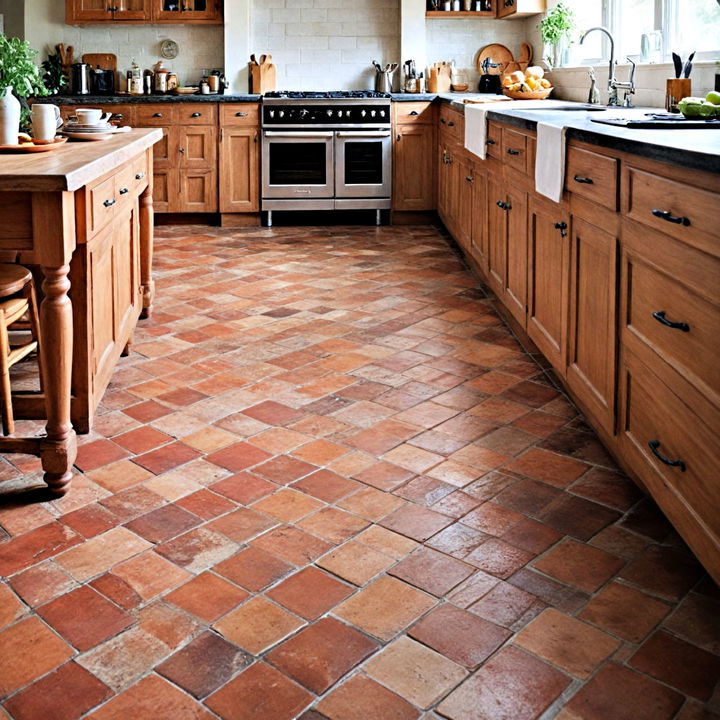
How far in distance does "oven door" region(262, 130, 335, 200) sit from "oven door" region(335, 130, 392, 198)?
0.25 ft

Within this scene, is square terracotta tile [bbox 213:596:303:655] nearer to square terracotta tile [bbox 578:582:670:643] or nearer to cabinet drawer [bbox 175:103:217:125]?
square terracotta tile [bbox 578:582:670:643]

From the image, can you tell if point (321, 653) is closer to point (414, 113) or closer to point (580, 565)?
point (580, 565)

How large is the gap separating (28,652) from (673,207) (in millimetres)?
1739

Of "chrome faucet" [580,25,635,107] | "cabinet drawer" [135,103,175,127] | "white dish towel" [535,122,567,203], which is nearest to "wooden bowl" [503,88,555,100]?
"chrome faucet" [580,25,635,107]

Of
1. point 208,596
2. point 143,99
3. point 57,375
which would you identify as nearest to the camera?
point 208,596

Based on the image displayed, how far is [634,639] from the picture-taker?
1869mm

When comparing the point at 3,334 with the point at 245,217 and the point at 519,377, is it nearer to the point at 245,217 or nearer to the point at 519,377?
the point at 519,377

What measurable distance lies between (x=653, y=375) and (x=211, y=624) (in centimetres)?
125

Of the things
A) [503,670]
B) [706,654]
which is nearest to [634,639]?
[706,654]

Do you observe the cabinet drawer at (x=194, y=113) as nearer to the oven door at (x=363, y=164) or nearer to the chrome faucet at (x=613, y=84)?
the oven door at (x=363, y=164)

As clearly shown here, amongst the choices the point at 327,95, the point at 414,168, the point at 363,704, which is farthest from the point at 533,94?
the point at 363,704

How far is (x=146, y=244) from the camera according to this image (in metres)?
4.33

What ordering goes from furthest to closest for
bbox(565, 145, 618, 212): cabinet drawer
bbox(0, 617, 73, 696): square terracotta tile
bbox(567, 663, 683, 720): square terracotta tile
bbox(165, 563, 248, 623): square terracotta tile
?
bbox(565, 145, 618, 212): cabinet drawer
bbox(165, 563, 248, 623): square terracotta tile
bbox(0, 617, 73, 696): square terracotta tile
bbox(567, 663, 683, 720): square terracotta tile

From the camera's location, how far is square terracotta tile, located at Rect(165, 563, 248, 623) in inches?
78.3
